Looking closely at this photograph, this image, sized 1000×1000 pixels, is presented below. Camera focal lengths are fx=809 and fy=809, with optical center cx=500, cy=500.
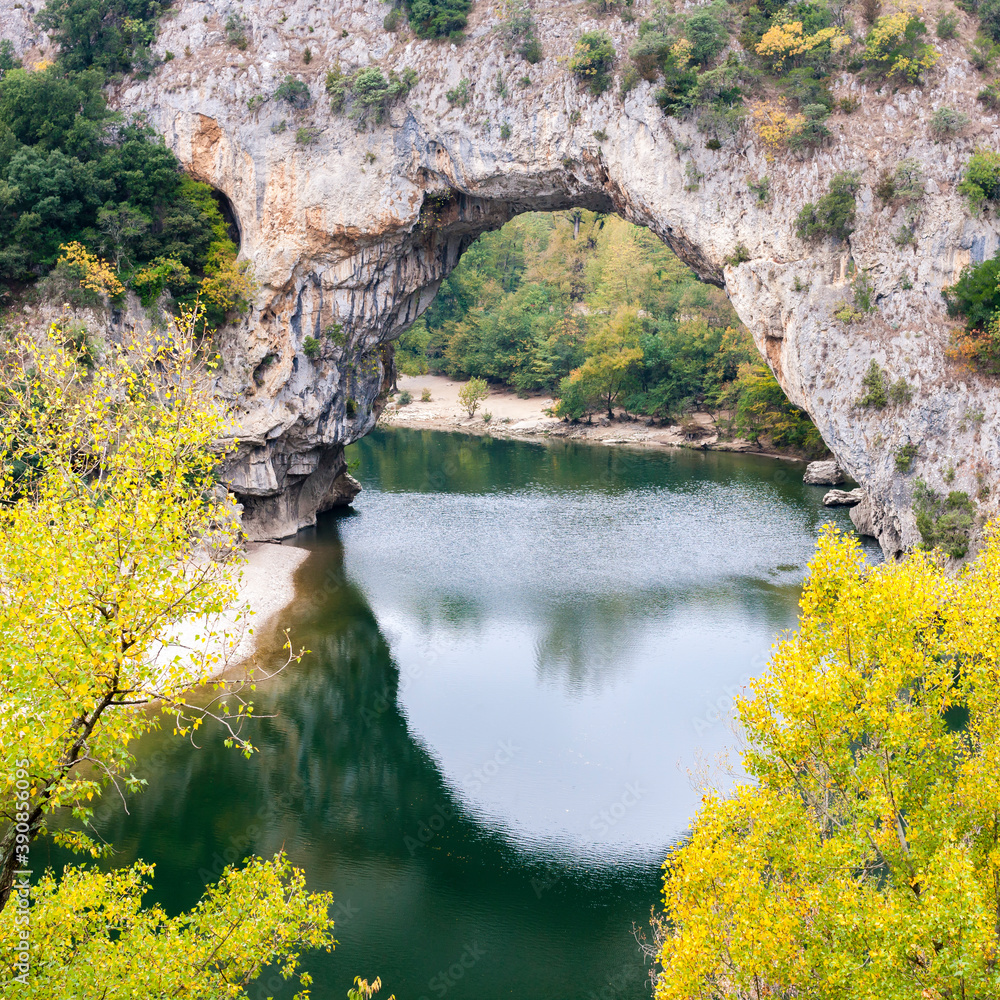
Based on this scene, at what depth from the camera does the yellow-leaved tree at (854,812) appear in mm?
7391

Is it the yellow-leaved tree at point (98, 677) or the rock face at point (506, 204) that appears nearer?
the yellow-leaved tree at point (98, 677)

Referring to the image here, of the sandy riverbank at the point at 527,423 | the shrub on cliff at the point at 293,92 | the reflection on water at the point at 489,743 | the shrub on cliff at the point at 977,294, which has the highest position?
the shrub on cliff at the point at 293,92

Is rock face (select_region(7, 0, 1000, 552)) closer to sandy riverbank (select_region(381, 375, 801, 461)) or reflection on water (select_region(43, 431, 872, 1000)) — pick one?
reflection on water (select_region(43, 431, 872, 1000))

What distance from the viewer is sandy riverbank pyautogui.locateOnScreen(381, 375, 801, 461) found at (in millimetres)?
56594

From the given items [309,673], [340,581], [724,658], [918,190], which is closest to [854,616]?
[724,658]

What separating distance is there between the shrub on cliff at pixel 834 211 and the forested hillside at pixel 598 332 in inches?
960

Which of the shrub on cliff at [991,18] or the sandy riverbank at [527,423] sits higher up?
the shrub on cliff at [991,18]

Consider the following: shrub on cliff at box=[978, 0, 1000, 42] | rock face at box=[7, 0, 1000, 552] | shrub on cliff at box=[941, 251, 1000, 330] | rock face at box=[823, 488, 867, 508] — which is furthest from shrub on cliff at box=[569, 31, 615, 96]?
rock face at box=[823, 488, 867, 508]

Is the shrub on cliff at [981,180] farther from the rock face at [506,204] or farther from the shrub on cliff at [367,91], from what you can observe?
the shrub on cliff at [367,91]

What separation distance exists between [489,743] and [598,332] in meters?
48.5

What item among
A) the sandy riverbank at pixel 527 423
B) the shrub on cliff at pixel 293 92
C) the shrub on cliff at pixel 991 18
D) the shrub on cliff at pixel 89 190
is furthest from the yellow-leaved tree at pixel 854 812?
the sandy riverbank at pixel 527 423

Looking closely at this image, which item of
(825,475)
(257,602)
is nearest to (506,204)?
(257,602)

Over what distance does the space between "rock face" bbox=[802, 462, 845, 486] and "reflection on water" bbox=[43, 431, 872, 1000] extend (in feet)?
19.7

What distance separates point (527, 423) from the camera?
64.3 m
